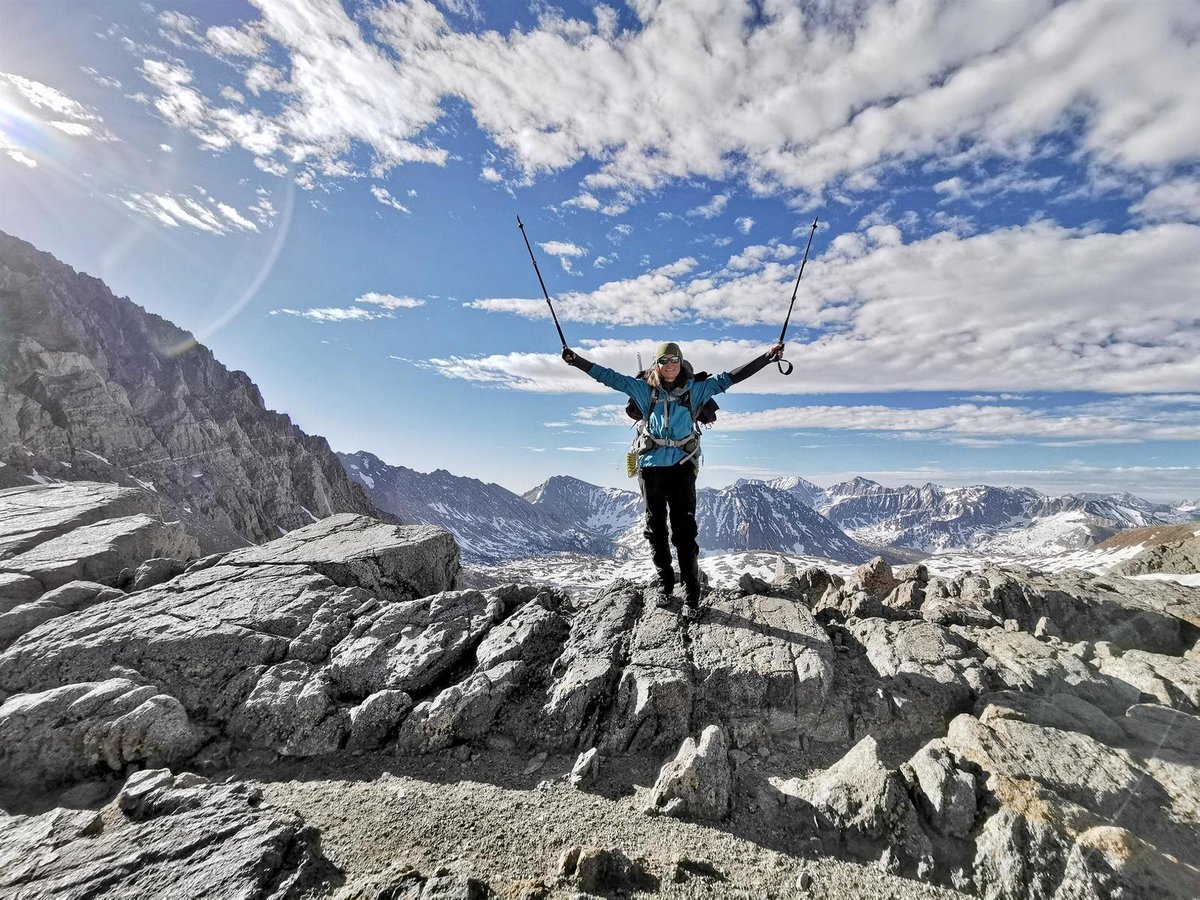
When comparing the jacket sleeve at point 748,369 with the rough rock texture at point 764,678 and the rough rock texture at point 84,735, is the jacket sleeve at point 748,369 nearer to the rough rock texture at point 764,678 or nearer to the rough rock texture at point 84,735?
the rough rock texture at point 764,678

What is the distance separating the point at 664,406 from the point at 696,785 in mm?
7278

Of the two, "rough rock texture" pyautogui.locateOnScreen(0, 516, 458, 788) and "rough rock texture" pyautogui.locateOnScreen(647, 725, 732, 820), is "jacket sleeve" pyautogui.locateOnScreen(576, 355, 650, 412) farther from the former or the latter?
"rough rock texture" pyautogui.locateOnScreen(647, 725, 732, 820)

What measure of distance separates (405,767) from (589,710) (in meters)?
3.31

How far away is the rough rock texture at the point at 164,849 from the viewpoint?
5594mm

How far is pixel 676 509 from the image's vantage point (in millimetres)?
11703

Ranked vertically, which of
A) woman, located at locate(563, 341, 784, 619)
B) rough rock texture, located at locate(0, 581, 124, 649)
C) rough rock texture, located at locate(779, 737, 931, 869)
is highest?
woman, located at locate(563, 341, 784, 619)

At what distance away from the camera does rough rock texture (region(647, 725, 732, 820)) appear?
275 inches

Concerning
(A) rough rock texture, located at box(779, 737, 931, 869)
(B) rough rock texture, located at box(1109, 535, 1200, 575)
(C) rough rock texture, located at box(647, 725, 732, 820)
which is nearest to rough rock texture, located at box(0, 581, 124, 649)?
(C) rough rock texture, located at box(647, 725, 732, 820)

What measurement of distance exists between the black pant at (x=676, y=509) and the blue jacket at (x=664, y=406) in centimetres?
30

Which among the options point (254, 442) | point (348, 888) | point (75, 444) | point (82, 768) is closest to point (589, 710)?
point (348, 888)

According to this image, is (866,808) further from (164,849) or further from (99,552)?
(99,552)

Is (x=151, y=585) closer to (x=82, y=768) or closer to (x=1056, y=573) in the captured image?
(x=82, y=768)

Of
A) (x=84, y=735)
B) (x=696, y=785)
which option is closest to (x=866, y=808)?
(x=696, y=785)

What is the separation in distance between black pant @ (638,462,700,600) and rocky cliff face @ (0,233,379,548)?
13350cm
